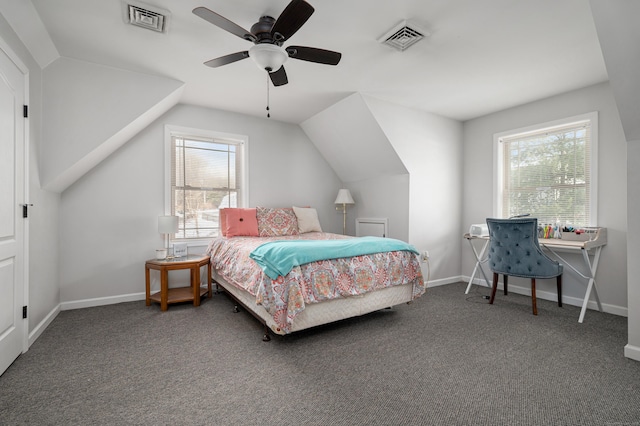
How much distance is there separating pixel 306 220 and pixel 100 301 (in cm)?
258

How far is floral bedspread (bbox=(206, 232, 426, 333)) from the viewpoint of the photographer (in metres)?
2.27

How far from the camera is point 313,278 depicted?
8.01 feet

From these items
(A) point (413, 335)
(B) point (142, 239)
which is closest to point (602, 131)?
(A) point (413, 335)

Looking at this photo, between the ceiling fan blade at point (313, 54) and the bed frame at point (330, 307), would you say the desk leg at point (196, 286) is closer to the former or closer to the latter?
the bed frame at point (330, 307)

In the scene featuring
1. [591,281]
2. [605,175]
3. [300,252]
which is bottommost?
[591,281]

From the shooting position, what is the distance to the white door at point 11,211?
195cm

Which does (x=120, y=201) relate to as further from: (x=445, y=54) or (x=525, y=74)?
(x=525, y=74)

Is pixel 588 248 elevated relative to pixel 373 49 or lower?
lower

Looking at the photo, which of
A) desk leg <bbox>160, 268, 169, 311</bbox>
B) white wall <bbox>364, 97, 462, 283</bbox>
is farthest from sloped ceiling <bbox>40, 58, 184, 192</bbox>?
white wall <bbox>364, 97, 462, 283</bbox>

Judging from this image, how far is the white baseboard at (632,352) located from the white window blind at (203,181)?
415 centimetres

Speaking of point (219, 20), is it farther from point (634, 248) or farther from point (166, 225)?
point (634, 248)

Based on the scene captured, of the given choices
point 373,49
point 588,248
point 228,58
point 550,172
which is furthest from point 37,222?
point 550,172

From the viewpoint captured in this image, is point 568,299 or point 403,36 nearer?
point 403,36

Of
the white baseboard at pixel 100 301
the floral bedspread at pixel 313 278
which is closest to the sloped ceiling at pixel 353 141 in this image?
the floral bedspread at pixel 313 278
